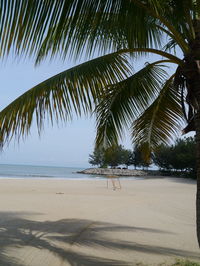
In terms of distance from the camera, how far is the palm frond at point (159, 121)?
19.0 ft

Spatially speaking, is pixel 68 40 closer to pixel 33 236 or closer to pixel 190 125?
pixel 190 125

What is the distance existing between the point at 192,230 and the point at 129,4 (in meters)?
5.93

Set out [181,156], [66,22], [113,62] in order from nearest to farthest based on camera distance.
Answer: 1. [66,22]
2. [113,62]
3. [181,156]

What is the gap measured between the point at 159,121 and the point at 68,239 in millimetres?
2999

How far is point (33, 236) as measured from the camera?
242 inches

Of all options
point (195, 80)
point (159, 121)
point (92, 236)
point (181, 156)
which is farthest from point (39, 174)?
point (195, 80)

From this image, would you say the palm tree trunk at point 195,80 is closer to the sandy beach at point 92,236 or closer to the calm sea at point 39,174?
the sandy beach at point 92,236

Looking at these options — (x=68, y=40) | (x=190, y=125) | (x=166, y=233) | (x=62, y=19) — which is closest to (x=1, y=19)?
(x=62, y=19)

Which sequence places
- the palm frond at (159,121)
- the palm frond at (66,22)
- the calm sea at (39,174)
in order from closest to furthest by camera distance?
the palm frond at (66,22)
the palm frond at (159,121)
the calm sea at (39,174)

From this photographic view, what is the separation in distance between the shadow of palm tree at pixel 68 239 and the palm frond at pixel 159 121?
6.61 feet

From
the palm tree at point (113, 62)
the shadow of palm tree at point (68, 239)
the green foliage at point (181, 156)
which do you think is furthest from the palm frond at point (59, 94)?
the green foliage at point (181, 156)

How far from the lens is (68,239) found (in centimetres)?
609

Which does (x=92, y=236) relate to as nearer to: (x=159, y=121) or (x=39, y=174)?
(x=159, y=121)

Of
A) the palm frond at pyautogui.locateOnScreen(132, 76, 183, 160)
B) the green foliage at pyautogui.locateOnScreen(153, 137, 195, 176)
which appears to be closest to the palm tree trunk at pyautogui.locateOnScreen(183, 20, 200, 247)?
the palm frond at pyautogui.locateOnScreen(132, 76, 183, 160)
